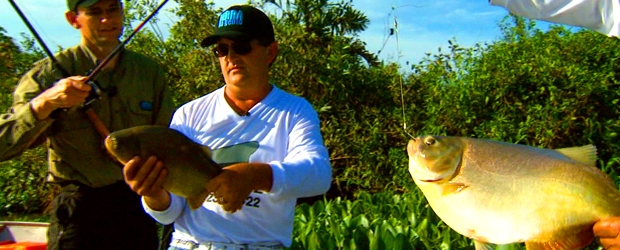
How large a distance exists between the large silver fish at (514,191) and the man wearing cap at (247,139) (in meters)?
0.52

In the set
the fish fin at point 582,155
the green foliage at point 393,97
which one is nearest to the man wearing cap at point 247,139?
the fish fin at point 582,155

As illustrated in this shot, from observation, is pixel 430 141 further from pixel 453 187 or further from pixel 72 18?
pixel 72 18

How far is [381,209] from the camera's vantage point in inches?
218

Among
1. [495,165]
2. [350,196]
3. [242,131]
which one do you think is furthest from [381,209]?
[495,165]

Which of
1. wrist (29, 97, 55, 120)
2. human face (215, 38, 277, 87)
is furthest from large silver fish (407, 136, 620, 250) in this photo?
wrist (29, 97, 55, 120)

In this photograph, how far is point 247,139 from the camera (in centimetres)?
279

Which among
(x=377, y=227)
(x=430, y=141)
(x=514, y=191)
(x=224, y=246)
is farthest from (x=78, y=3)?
A: (x=514, y=191)

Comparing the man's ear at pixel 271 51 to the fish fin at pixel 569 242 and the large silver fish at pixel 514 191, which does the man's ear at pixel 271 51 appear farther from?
the fish fin at pixel 569 242

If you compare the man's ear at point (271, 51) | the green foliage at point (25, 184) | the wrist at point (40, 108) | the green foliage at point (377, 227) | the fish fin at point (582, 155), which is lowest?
the green foliage at point (25, 184)

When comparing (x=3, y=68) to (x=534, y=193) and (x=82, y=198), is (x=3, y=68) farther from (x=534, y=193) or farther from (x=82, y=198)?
(x=534, y=193)

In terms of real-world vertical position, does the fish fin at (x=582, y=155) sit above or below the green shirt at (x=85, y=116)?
above

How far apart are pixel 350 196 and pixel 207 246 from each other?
14.2ft

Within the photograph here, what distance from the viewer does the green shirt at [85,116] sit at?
3605 mm

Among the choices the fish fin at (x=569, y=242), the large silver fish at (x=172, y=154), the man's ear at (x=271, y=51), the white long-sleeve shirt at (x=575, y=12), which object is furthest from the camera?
the white long-sleeve shirt at (x=575, y=12)
